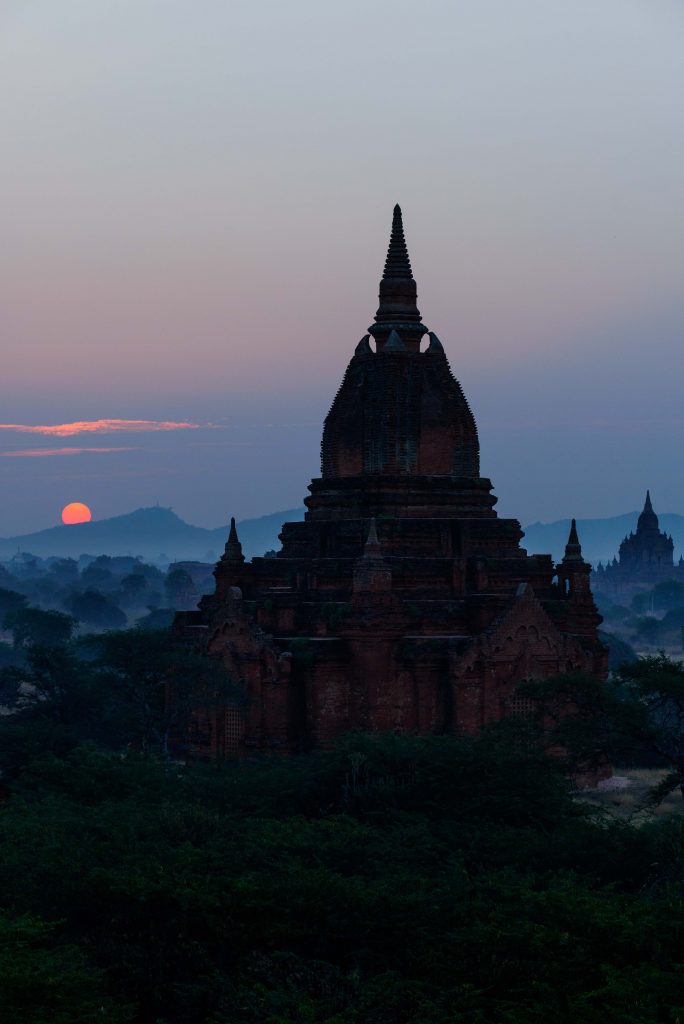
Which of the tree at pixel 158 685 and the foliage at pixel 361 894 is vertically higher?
the tree at pixel 158 685

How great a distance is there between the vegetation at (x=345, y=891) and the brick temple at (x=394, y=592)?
3855 mm

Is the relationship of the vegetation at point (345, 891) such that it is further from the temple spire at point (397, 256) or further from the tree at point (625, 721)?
the temple spire at point (397, 256)

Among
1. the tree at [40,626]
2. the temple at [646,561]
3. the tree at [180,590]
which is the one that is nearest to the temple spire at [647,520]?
the temple at [646,561]

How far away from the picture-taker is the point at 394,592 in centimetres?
4347

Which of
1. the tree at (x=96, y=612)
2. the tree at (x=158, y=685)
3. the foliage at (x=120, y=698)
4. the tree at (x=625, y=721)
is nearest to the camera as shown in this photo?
the tree at (x=625, y=721)

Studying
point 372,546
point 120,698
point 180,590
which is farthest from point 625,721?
point 180,590

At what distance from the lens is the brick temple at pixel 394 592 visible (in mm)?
42719

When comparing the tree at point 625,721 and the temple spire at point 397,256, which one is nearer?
the tree at point 625,721

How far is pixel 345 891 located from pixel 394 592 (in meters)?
18.4

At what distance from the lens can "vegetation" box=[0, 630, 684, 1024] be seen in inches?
877

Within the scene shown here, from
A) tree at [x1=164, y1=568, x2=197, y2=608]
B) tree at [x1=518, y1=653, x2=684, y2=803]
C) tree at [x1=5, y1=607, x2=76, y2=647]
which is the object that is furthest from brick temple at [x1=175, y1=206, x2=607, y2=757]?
tree at [x1=164, y1=568, x2=197, y2=608]

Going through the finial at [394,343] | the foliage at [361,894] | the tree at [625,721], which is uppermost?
the finial at [394,343]

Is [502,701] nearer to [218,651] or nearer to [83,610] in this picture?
[218,651]

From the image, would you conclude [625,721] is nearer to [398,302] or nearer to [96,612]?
[398,302]
